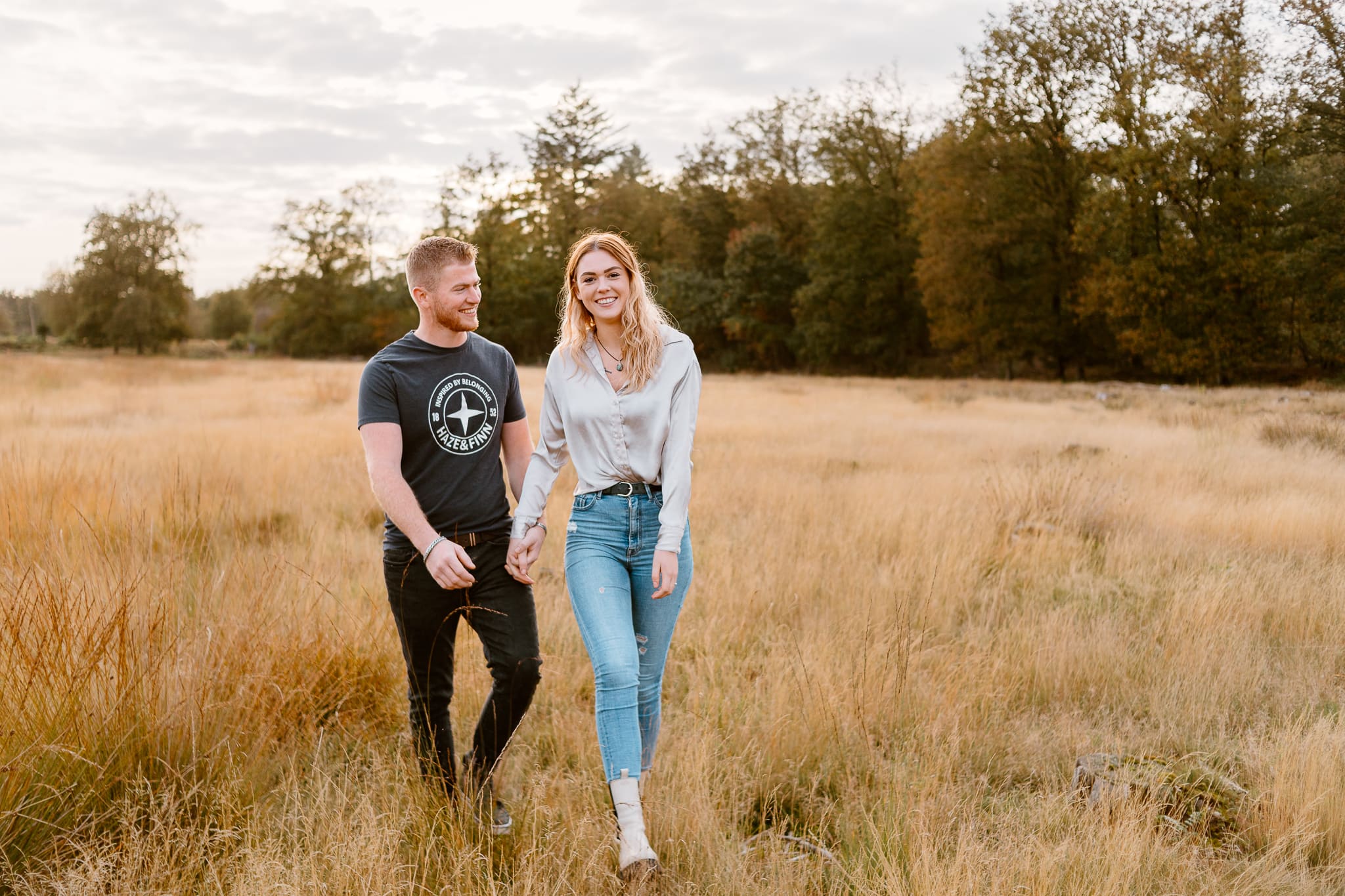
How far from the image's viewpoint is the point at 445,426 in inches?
116

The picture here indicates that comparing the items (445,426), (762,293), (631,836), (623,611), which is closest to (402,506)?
(445,426)

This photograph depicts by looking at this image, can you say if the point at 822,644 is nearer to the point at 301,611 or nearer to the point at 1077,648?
the point at 1077,648

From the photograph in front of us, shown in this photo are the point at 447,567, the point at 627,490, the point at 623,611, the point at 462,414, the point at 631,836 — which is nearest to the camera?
the point at 631,836

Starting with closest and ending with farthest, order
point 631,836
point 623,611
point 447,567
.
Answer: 1. point 631,836
2. point 447,567
3. point 623,611

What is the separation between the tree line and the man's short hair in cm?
1433

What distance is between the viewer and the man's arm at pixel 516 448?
321cm

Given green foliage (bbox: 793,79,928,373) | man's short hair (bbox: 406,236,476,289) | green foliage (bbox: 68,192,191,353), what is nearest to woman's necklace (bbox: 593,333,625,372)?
man's short hair (bbox: 406,236,476,289)

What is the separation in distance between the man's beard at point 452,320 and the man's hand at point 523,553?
0.73 meters

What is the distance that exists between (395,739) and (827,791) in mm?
1776

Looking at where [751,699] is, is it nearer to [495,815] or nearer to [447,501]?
[495,815]

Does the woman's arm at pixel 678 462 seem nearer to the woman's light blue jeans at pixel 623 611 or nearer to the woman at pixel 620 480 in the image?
the woman at pixel 620 480

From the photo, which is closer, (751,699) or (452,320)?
(452,320)

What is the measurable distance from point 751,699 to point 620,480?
4.94ft

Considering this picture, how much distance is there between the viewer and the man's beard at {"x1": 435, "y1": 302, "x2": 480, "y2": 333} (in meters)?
2.90
